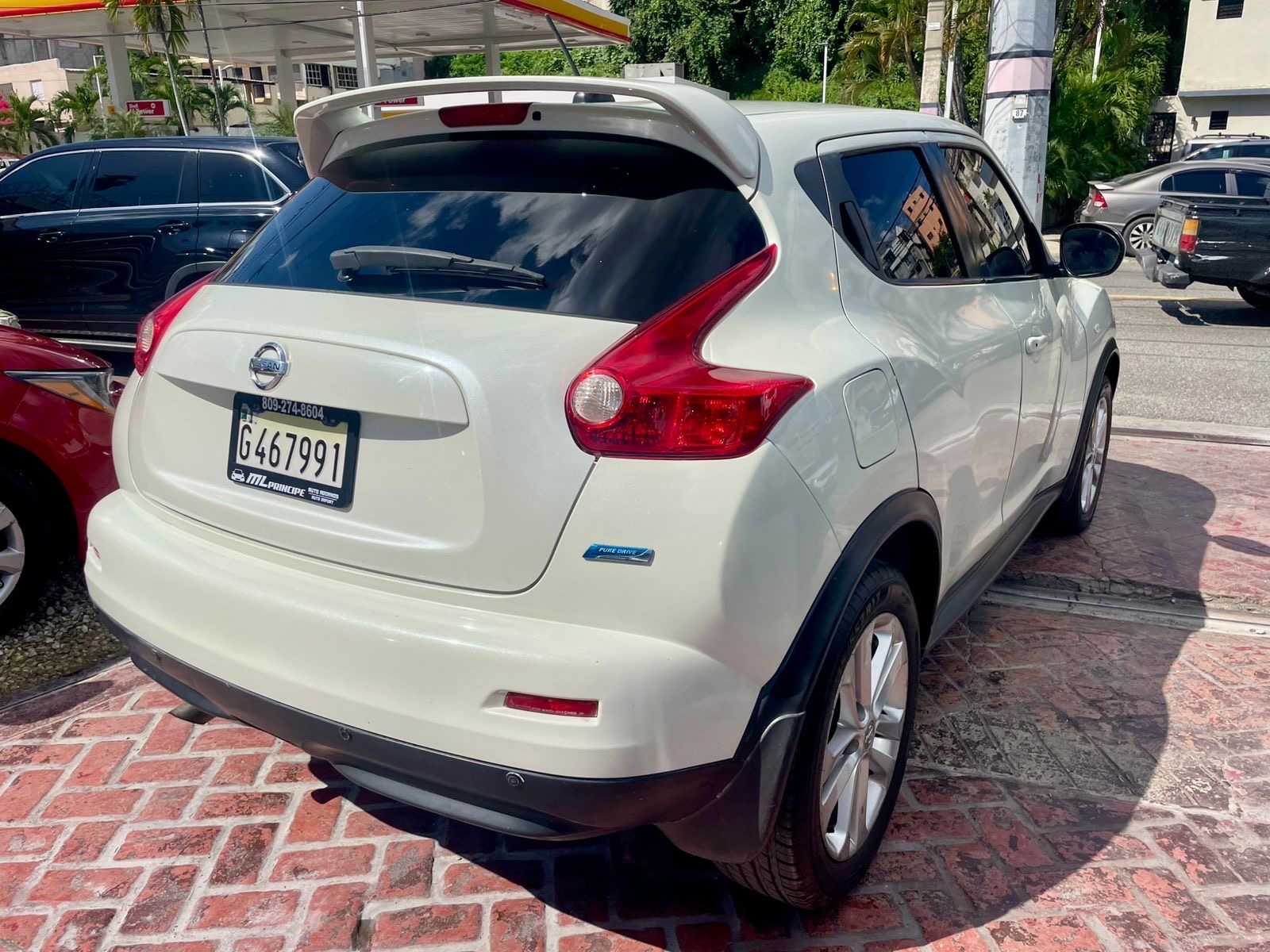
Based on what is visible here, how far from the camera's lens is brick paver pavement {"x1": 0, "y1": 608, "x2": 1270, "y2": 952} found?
8.10 feet

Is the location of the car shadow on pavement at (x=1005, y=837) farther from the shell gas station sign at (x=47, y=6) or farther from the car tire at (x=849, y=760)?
the shell gas station sign at (x=47, y=6)

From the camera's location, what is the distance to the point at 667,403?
1960 mm

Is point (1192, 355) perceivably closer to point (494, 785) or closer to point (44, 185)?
point (494, 785)

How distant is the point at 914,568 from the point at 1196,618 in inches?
80.6

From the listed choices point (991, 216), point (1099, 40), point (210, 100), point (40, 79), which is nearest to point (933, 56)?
point (1099, 40)

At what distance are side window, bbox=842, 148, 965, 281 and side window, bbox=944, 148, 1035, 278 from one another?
31 centimetres

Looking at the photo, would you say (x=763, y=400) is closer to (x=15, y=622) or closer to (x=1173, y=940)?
(x=1173, y=940)

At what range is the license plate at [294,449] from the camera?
7.08ft

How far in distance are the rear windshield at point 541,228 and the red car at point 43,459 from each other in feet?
5.89

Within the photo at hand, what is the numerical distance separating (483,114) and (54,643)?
9.22 ft

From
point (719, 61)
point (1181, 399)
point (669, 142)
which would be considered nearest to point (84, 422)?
point (669, 142)

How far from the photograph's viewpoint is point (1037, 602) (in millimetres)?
4305

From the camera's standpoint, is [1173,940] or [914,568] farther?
[914,568]

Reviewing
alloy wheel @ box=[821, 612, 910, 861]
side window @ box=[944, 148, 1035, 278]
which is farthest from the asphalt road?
alloy wheel @ box=[821, 612, 910, 861]
